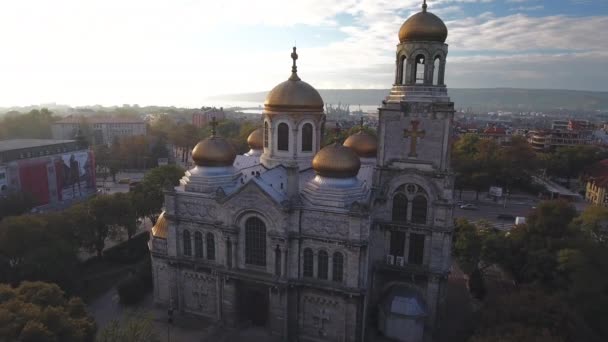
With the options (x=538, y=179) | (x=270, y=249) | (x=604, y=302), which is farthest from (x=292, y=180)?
(x=538, y=179)

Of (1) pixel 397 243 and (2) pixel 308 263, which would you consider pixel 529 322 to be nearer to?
(1) pixel 397 243

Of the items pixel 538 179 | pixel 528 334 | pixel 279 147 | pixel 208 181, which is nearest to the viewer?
pixel 528 334

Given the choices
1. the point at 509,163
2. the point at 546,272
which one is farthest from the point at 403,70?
the point at 509,163

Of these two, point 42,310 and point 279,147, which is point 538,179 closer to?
point 279,147

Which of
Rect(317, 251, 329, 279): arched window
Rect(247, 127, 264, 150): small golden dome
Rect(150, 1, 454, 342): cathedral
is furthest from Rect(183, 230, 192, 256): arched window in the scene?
Rect(247, 127, 264, 150): small golden dome

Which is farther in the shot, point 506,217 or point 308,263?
point 506,217

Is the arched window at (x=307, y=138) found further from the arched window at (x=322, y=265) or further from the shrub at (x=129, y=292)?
the shrub at (x=129, y=292)
